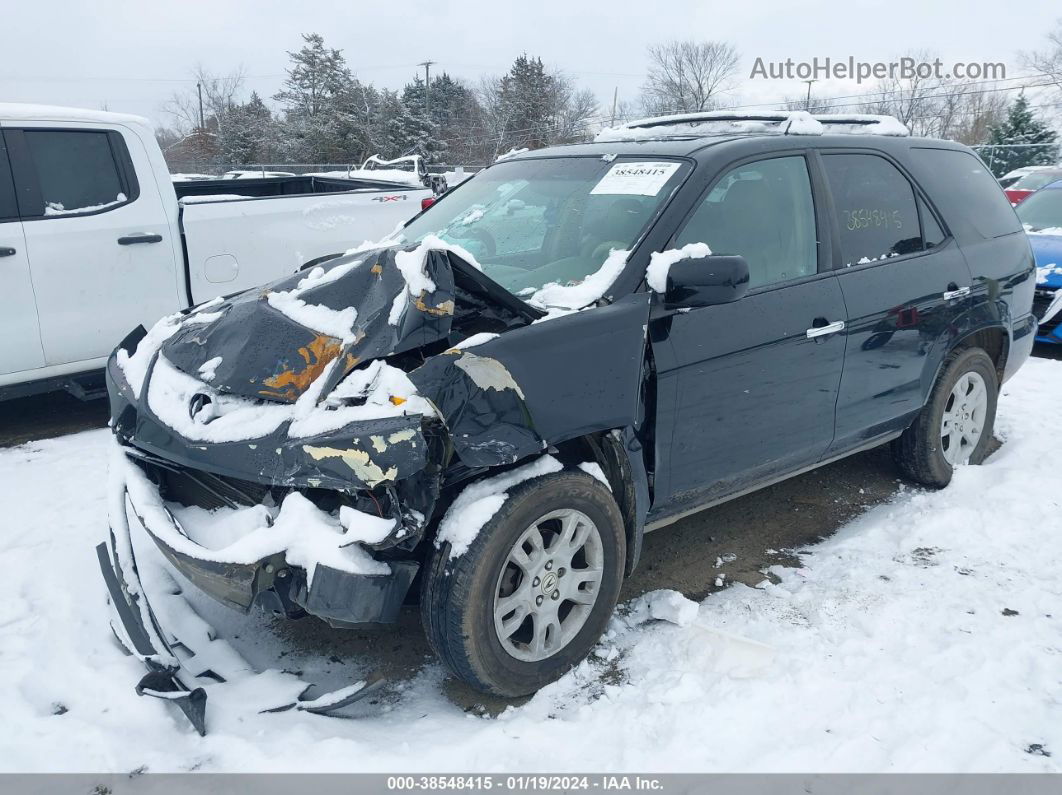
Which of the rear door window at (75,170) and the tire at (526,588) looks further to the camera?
the rear door window at (75,170)

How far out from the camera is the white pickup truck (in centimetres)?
493

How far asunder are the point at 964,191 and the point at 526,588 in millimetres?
3498

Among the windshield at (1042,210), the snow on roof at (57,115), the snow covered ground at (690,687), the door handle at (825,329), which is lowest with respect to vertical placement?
the snow covered ground at (690,687)

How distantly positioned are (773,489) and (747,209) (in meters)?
1.91

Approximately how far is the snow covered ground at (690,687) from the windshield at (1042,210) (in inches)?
250

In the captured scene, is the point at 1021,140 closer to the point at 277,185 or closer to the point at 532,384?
the point at 277,185

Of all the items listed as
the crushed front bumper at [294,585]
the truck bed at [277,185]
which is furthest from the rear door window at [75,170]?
the crushed front bumper at [294,585]

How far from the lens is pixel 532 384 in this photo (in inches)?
101

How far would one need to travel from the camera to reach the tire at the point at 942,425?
4.34 metres

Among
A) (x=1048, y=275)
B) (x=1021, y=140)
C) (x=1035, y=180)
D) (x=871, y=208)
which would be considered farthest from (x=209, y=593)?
(x=1021, y=140)

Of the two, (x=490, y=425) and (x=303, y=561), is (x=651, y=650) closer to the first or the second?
(x=490, y=425)

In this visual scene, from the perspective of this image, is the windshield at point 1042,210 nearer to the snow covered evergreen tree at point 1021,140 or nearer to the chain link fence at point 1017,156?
the chain link fence at point 1017,156

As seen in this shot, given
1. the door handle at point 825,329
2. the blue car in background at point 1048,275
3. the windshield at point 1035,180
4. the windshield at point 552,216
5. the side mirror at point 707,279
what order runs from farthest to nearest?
the windshield at point 1035,180 → the blue car in background at point 1048,275 → the door handle at point 825,329 → the windshield at point 552,216 → the side mirror at point 707,279

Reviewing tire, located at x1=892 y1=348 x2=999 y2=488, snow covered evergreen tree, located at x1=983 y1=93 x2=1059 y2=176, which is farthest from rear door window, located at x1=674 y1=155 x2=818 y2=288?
snow covered evergreen tree, located at x1=983 y1=93 x2=1059 y2=176
